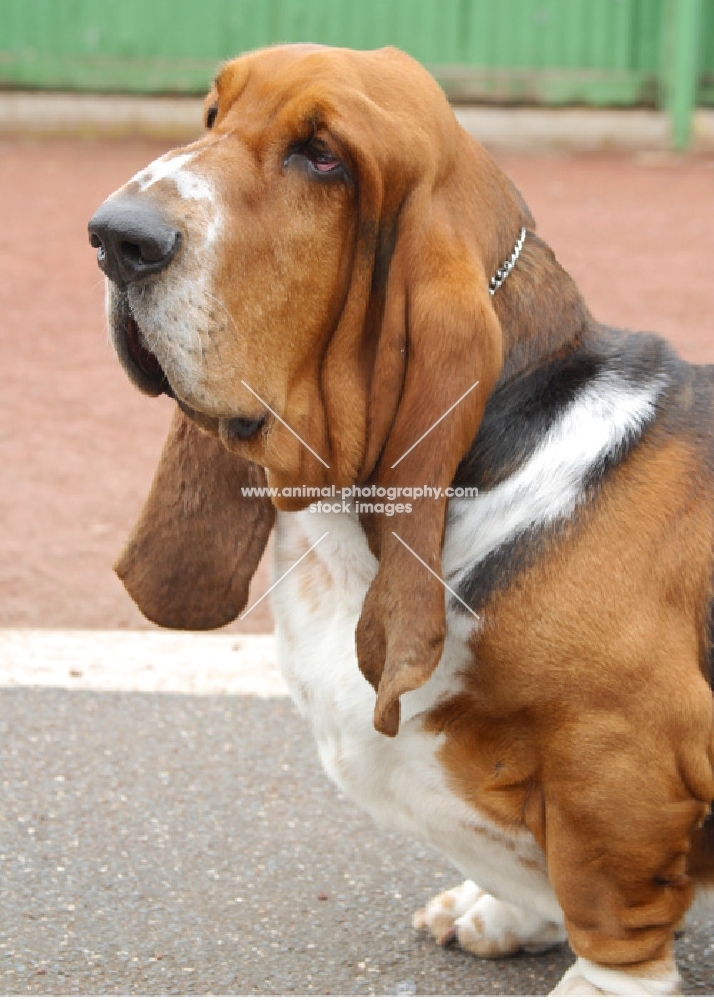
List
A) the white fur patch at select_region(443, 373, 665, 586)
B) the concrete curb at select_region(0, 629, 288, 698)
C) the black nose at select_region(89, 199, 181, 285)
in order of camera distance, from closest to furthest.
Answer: the black nose at select_region(89, 199, 181, 285), the white fur patch at select_region(443, 373, 665, 586), the concrete curb at select_region(0, 629, 288, 698)

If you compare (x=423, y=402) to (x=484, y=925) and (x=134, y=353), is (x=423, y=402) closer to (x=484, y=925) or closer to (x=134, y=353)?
(x=134, y=353)

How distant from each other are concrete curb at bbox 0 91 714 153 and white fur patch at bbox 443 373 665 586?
10.4 m

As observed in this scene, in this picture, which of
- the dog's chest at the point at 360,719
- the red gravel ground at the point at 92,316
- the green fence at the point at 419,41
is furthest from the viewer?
the green fence at the point at 419,41

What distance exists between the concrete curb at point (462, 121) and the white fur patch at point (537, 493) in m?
10.4

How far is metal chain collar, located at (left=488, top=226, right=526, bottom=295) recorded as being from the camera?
2.59 metres

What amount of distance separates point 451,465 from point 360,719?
56 cm

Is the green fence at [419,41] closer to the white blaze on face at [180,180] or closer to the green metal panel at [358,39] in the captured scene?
the green metal panel at [358,39]

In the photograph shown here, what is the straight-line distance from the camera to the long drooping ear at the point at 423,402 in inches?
95.0

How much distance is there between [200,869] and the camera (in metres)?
3.31

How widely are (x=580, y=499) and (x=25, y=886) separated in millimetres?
1516

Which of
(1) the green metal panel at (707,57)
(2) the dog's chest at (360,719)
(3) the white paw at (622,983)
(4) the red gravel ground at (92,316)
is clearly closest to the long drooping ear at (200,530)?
(2) the dog's chest at (360,719)

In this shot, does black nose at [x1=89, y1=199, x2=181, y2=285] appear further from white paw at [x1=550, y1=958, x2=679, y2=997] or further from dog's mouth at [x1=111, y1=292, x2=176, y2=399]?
white paw at [x1=550, y1=958, x2=679, y2=997]

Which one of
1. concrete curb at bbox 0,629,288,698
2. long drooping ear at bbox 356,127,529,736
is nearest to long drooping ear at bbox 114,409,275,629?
long drooping ear at bbox 356,127,529,736

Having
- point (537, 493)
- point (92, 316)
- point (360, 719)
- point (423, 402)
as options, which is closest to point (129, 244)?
point (423, 402)
